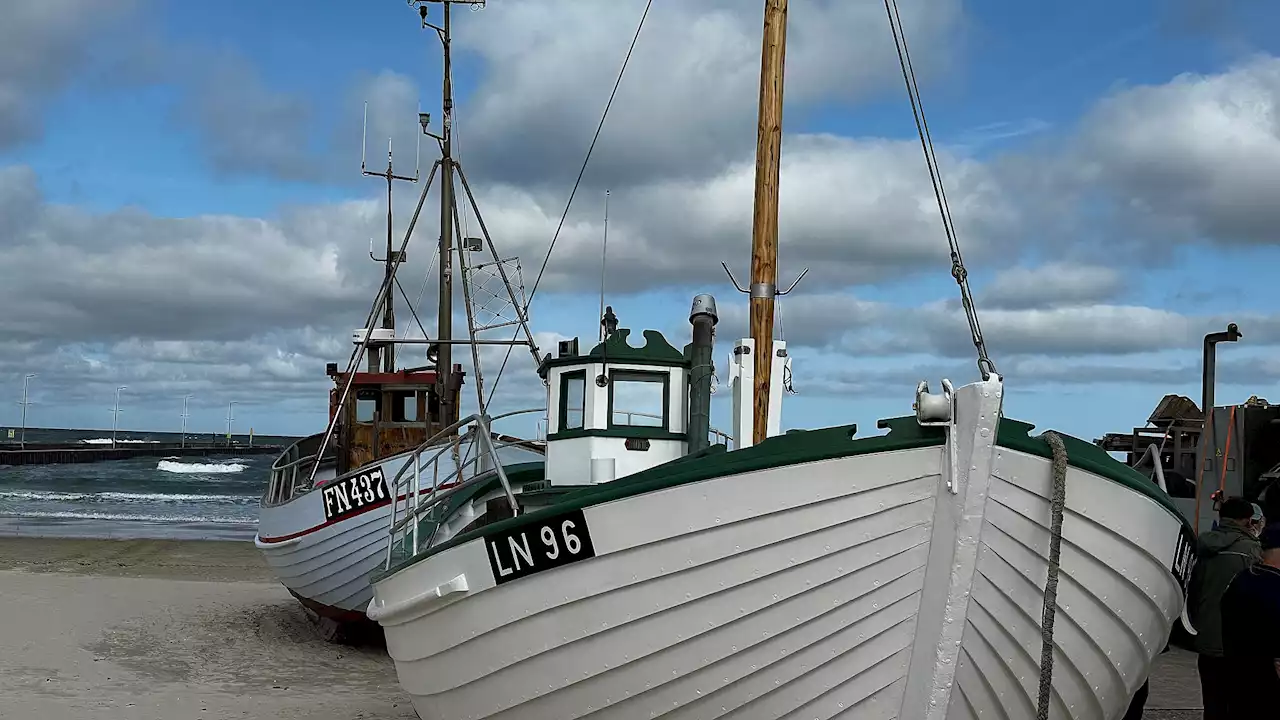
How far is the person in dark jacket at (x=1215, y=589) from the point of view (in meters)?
7.94

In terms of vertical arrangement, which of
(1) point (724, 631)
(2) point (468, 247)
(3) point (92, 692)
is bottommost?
(3) point (92, 692)

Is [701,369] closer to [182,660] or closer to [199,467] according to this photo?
[182,660]

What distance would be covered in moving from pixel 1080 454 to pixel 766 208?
374cm

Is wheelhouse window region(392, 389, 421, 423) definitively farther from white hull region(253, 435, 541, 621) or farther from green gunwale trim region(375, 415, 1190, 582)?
green gunwale trim region(375, 415, 1190, 582)

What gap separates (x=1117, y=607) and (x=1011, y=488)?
38.4 inches

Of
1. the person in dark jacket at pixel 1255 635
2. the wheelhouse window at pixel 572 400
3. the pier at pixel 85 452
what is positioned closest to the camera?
the person in dark jacket at pixel 1255 635

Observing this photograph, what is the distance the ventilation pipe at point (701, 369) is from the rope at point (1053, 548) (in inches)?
122

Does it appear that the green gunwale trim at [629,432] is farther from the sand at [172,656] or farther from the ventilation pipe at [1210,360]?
the ventilation pipe at [1210,360]

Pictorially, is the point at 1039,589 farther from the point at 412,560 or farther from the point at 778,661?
the point at 412,560

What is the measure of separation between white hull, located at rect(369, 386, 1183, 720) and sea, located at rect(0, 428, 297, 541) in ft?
71.0

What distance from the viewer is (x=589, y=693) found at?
635cm

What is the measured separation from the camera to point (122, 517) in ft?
134

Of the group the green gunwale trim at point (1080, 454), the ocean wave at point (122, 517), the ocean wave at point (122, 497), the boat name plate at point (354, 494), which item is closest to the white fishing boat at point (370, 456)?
the boat name plate at point (354, 494)

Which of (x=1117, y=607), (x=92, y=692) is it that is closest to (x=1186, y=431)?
(x=1117, y=607)
